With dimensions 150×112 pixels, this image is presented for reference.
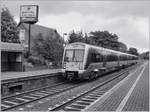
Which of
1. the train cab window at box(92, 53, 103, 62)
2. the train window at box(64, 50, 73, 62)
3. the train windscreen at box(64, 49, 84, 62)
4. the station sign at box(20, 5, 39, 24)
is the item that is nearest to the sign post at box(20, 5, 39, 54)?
the station sign at box(20, 5, 39, 24)

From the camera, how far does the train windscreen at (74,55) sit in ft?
60.3

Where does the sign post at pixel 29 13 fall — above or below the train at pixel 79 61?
above

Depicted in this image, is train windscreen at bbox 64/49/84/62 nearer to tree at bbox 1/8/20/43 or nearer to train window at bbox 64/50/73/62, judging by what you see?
train window at bbox 64/50/73/62

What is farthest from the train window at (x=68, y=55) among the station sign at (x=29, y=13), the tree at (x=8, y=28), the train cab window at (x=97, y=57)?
the tree at (x=8, y=28)

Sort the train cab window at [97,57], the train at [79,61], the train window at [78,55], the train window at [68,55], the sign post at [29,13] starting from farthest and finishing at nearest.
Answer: the sign post at [29,13]
the train cab window at [97,57]
the train window at [68,55]
the train window at [78,55]
the train at [79,61]

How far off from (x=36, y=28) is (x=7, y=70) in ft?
122

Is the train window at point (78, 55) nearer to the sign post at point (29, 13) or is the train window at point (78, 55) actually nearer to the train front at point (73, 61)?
the train front at point (73, 61)

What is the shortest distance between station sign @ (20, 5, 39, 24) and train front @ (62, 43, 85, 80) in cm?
1491

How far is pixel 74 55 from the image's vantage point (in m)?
18.7

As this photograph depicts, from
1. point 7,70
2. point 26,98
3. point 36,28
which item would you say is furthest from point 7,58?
point 36,28

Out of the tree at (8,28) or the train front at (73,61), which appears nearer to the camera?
the train front at (73,61)

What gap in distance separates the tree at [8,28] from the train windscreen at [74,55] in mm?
18895

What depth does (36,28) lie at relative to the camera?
2359 inches

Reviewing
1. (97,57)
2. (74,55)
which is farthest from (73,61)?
(97,57)
